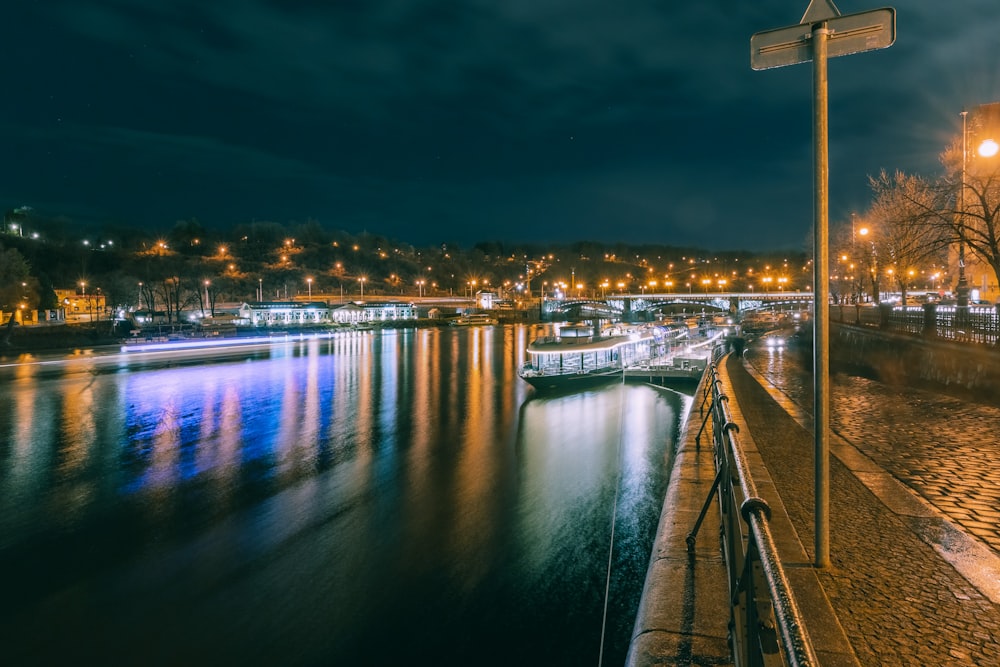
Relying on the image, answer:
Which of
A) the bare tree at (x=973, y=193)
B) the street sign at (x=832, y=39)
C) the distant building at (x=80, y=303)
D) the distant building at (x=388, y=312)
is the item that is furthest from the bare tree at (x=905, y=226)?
the distant building at (x=80, y=303)

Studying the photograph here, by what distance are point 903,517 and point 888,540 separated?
0.86 m

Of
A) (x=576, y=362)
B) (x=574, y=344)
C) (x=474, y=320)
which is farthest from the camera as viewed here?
(x=474, y=320)

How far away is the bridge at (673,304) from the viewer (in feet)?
339

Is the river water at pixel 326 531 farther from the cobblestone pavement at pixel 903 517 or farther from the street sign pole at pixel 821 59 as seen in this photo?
the street sign pole at pixel 821 59

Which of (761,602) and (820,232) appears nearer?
(761,602)

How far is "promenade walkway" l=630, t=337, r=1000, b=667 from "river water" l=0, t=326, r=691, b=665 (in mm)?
3144

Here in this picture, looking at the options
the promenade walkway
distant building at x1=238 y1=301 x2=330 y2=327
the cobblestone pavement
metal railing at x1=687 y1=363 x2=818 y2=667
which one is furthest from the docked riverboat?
distant building at x1=238 y1=301 x2=330 y2=327

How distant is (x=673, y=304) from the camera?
110 metres

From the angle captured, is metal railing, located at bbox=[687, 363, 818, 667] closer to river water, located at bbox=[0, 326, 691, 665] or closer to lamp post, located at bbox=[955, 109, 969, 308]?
river water, located at bbox=[0, 326, 691, 665]

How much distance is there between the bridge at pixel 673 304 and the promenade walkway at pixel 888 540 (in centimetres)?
9612

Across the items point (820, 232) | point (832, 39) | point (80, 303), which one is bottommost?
point (820, 232)

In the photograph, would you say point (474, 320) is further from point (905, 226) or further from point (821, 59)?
point (821, 59)

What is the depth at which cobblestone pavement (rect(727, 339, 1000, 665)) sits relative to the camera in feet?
13.3

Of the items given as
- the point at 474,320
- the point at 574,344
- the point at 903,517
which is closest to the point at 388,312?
the point at 474,320
